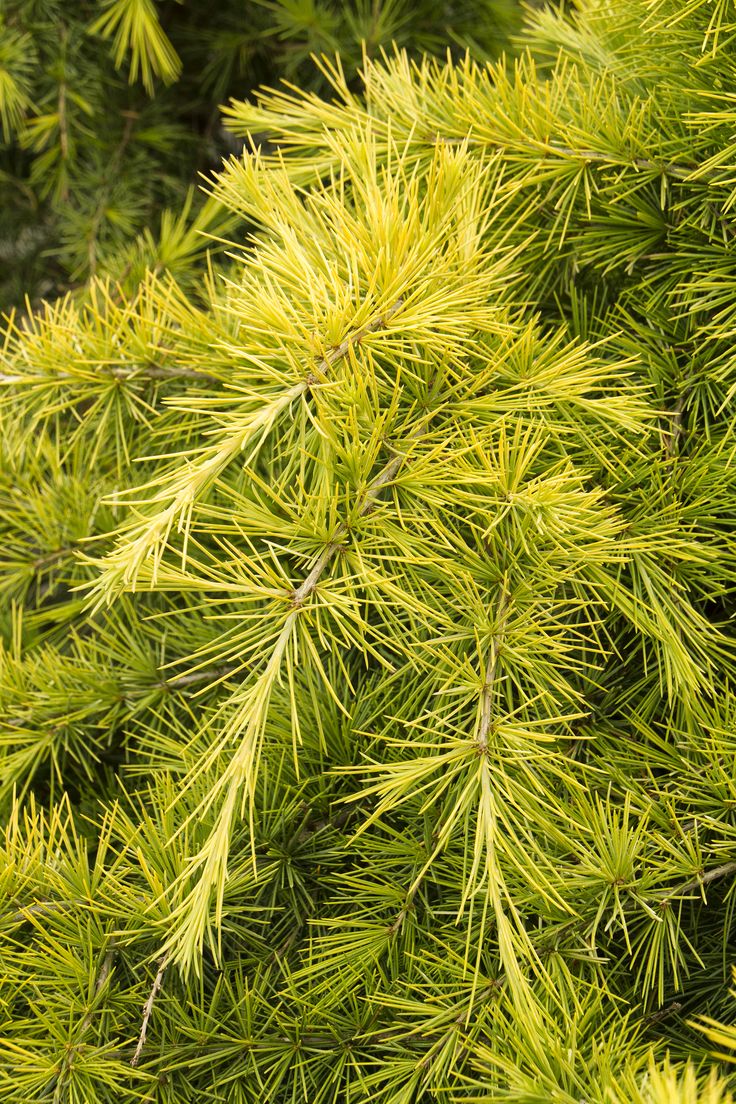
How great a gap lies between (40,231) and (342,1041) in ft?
3.37

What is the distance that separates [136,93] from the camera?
3.68 feet

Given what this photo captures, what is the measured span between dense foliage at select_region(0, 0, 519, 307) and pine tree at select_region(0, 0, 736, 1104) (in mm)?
402

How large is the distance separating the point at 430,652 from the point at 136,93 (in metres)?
0.92

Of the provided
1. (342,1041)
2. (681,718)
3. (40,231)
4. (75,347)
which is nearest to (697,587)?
(681,718)

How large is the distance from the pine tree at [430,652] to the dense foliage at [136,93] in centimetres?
40

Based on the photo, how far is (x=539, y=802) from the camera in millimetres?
405

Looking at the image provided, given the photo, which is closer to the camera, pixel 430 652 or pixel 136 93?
pixel 430 652

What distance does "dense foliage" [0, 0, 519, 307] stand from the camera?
0.97m

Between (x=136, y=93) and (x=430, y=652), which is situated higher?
(x=136, y=93)

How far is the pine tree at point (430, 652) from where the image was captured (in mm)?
426

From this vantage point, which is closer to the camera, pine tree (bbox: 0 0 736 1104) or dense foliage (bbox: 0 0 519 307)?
pine tree (bbox: 0 0 736 1104)

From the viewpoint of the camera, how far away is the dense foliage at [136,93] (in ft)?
3.17

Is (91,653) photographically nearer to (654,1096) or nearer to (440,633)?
(440,633)

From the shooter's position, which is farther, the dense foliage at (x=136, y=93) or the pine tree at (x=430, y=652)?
the dense foliage at (x=136, y=93)
